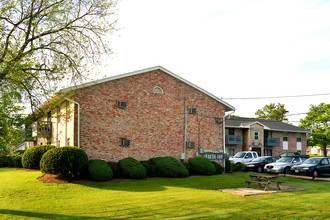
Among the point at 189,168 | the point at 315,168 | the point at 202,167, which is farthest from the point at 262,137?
the point at 189,168

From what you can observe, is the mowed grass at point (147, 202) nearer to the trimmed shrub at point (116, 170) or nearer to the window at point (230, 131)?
the trimmed shrub at point (116, 170)

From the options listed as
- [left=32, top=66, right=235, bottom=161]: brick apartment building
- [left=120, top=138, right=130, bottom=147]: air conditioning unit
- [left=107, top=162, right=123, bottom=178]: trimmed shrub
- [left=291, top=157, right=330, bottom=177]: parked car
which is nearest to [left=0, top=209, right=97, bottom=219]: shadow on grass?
[left=107, top=162, right=123, bottom=178]: trimmed shrub

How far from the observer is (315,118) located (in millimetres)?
55250

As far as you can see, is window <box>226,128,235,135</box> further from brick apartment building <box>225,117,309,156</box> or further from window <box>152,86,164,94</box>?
window <box>152,86,164,94</box>

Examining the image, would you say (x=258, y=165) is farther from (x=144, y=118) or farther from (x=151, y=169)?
(x=151, y=169)

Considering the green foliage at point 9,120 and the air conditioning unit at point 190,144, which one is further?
the air conditioning unit at point 190,144

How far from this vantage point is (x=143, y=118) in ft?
72.2

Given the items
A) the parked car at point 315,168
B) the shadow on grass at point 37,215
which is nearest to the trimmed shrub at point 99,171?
the shadow on grass at point 37,215

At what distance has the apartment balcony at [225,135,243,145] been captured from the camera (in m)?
40.3

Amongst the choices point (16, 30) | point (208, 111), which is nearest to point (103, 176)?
point (16, 30)

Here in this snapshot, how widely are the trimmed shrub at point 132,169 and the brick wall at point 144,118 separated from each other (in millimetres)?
2288

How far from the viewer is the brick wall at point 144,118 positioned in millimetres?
20016

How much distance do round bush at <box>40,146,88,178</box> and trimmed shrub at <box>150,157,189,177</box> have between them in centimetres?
479

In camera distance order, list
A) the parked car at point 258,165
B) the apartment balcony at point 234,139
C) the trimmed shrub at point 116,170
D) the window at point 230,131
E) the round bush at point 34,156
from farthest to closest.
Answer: the window at point 230,131, the apartment balcony at point 234,139, the parked car at point 258,165, the round bush at point 34,156, the trimmed shrub at point 116,170
